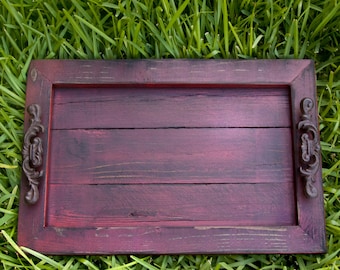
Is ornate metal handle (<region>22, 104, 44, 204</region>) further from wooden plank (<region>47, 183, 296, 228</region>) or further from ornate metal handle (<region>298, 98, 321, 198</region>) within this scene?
ornate metal handle (<region>298, 98, 321, 198</region>)

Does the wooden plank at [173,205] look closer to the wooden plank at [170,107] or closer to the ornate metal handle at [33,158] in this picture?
the ornate metal handle at [33,158]

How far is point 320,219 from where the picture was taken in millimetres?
1233

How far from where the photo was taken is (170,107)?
1.30 meters

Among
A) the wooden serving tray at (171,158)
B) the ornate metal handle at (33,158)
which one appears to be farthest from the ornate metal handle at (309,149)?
the ornate metal handle at (33,158)

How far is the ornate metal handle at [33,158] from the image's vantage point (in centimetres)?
123

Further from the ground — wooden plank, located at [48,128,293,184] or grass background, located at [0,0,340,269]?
grass background, located at [0,0,340,269]

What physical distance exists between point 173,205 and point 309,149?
0.40 meters

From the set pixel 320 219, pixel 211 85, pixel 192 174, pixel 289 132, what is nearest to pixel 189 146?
pixel 192 174

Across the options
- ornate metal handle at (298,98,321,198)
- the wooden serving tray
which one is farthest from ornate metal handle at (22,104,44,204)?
ornate metal handle at (298,98,321,198)

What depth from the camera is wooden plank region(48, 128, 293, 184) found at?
1267mm

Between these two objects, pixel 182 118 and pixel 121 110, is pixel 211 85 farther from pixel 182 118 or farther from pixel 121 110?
pixel 121 110

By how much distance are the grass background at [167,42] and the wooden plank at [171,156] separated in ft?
0.41

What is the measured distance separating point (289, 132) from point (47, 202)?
700 millimetres

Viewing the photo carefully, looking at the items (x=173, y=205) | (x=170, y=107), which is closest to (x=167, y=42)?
(x=170, y=107)
